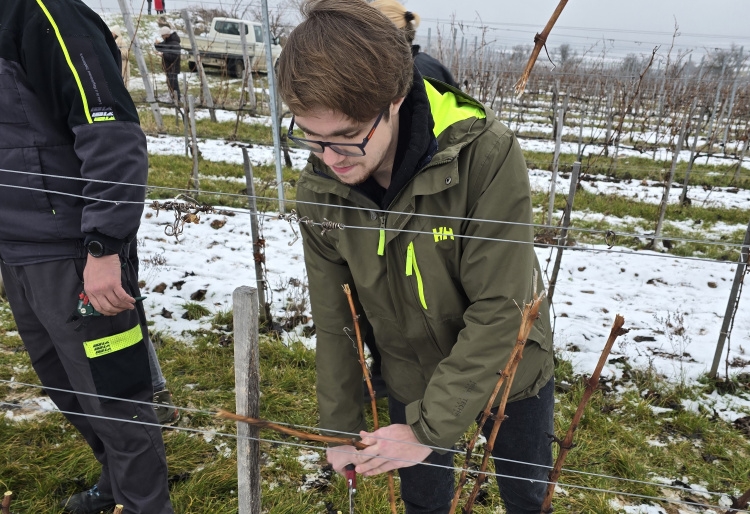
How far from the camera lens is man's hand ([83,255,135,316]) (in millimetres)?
1530

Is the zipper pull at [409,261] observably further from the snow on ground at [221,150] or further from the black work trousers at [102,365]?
the snow on ground at [221,150]

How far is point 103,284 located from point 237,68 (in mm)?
19425

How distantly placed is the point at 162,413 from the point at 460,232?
218 cm

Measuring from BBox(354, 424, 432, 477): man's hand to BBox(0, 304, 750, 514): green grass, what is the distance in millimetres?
1036

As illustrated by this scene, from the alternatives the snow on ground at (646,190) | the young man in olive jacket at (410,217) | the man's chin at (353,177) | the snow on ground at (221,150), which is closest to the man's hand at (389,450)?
the young man in olive jacket at (410,217)

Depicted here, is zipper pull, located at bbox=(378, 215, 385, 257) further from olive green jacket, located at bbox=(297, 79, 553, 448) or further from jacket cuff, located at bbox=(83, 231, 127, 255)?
jacket cuff, located at bbox=(83, 231, 127, 255)

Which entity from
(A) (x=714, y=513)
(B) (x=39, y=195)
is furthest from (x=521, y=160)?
(A) (x=714, y=513)

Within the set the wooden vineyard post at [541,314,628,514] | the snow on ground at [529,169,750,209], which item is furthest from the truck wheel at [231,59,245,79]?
the wooden vineyard post at [541,314,628,514]

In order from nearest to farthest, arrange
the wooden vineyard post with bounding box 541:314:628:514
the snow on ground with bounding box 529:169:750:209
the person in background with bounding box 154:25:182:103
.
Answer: the wooden vineyard post with bounding box 541:314:628:514 → the snow on ground with bounding box 529:169:750:209 → the person in background with bounding box 154:25:182:103

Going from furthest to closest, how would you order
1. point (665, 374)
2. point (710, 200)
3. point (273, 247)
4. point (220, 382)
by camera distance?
point (710, 200) → point (273, 247) → point (665, 374) → point (220, 382)

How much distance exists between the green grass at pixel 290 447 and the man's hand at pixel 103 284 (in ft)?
3.06

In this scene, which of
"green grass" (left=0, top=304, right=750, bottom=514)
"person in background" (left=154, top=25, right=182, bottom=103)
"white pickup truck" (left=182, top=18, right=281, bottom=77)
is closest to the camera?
"green grass" (left=0, top=304, right=750, bottom=514)

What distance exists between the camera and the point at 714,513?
87.5 inches

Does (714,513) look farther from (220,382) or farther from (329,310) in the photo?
(220,382)
